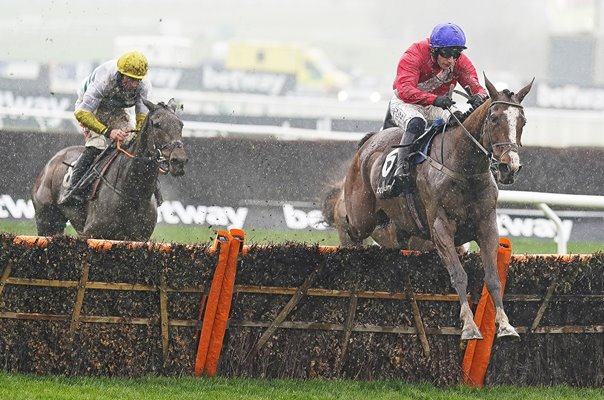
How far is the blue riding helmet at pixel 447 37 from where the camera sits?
6.80 m

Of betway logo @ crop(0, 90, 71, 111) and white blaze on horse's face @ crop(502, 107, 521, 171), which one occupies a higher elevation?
white blaze on horse's face @ crop(502, 107, 521, 171)

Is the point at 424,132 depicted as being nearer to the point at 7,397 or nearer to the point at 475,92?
the point at 475,92

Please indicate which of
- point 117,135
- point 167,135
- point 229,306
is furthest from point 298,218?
point 229,306

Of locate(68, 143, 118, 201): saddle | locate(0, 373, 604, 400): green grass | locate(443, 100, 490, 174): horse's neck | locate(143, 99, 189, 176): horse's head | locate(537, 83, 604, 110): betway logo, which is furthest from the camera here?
locate(537, 83, 604, 110): betway logo

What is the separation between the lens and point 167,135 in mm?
7312

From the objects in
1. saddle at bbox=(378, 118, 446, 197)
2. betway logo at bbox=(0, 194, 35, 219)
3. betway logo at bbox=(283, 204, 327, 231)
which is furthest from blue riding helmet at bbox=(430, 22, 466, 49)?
betway logo at bbox=(0, 194, 35, 219)

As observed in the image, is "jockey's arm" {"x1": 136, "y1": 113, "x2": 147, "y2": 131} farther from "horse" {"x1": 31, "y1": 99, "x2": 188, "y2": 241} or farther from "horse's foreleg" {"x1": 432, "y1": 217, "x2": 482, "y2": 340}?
"horse's foreleg" {"x1": 432, "y1": 217, "x2": 482, "y2": 340}

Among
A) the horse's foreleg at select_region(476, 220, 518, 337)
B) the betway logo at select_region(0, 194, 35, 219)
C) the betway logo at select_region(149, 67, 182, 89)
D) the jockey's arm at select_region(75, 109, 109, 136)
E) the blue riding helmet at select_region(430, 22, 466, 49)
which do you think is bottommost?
the betway logo at select_region(149, 67, 182, 89)

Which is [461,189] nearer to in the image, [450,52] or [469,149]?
[469,149]

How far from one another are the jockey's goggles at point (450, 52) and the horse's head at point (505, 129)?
32.2 inches

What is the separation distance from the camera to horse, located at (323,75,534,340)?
594 cm

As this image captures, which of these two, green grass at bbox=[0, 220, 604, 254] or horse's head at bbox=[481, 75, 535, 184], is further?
green grass at bbox=[0, 220, 604, 254]

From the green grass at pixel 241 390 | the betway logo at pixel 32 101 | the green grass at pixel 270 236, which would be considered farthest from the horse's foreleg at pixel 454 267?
the betway logo at pixel 32 101

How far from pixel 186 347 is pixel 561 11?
30626 millimetres
